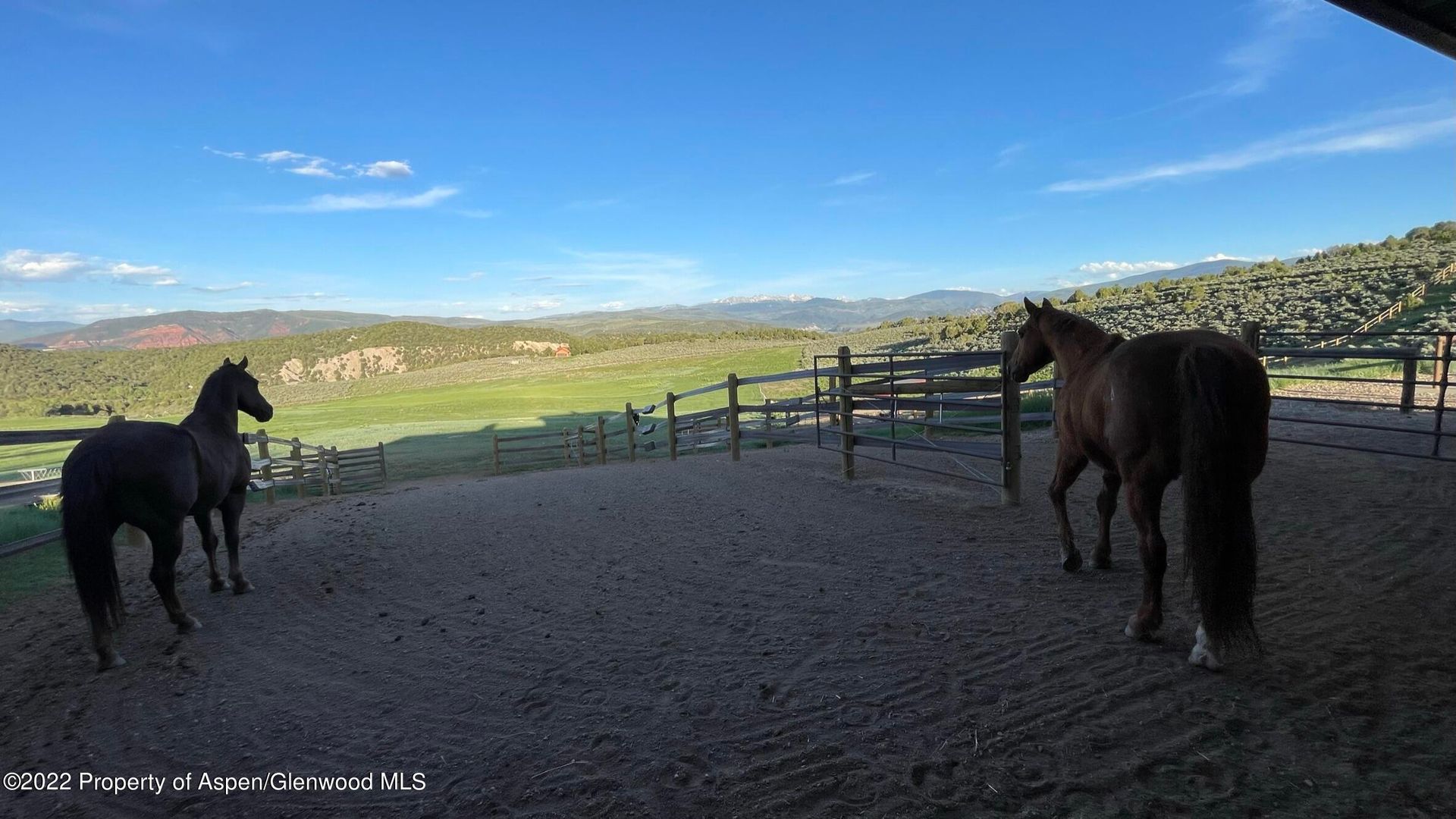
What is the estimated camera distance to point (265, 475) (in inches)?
492

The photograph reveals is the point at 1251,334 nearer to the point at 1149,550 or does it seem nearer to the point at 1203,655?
the point at 1149,550

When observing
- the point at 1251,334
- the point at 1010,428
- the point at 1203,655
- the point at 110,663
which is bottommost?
the point at 110,663

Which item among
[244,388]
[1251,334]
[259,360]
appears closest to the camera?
[244,388]

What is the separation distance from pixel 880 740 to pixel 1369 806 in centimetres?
145

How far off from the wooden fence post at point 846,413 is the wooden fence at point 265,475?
590 centimetres

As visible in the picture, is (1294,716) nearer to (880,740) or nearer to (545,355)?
(880,740)

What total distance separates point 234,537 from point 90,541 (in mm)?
1452

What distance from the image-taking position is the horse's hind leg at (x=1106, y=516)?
13.3 ft

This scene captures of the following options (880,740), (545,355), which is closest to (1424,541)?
(880,740)

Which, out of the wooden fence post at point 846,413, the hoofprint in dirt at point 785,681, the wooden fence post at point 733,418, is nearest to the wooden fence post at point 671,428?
the wooden fence post at point 733,418

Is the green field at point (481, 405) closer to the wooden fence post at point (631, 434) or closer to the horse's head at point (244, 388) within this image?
the wooden fence post at point (631, 434)

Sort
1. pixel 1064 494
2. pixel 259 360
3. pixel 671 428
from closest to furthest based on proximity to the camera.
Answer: pixel 1064 494 < pixel 671 428 < pixel 259 360

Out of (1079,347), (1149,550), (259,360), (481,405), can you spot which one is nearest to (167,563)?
(1149,550)

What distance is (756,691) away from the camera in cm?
284
